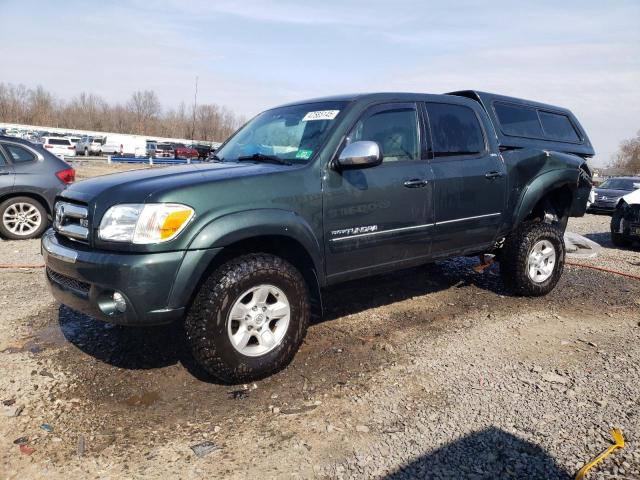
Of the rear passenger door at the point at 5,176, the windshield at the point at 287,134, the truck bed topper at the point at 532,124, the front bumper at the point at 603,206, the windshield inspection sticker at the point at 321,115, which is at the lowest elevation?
the front bumper at the point at 603,206

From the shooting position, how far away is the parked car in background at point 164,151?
146 feet

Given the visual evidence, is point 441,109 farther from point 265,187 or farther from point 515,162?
point 265,187

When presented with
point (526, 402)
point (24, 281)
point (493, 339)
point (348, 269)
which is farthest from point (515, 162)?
point (24, 281)

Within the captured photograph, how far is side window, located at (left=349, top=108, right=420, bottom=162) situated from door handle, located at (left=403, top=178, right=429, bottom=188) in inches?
7.9

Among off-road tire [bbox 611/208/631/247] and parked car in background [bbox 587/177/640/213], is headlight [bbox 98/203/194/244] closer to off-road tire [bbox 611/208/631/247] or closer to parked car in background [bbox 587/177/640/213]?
off-road tire [bbox 611/208/631/247]

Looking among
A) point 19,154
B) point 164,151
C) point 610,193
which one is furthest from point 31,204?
point 164,151

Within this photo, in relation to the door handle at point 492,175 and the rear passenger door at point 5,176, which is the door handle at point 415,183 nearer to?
the door handle at point 492,175

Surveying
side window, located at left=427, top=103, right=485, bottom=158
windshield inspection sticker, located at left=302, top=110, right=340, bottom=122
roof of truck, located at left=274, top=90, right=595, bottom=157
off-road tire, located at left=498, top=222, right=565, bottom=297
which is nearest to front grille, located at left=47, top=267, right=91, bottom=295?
windshield inspection sticker, located at left=302, top=110, right=340, bottom=122

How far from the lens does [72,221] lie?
3.19 m

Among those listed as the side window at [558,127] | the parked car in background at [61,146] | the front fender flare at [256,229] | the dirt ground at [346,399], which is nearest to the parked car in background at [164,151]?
the parked car in background at [61,146]

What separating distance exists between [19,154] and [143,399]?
6127mm

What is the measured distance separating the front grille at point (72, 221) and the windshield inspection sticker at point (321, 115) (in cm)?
178

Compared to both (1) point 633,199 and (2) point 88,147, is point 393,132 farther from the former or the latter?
(2) point 88,147

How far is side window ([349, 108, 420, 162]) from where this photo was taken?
12.1 feet
